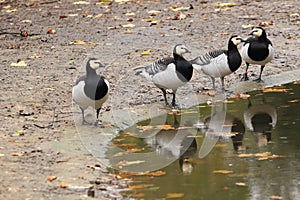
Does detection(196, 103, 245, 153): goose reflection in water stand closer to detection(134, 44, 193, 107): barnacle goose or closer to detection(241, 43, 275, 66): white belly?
detection(134, 44, 193, 107): barnacle goose

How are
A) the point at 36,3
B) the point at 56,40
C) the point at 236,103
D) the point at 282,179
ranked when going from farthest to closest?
the point at 36,3
the point at 56,40
the point at 236,103
the point at 282,179

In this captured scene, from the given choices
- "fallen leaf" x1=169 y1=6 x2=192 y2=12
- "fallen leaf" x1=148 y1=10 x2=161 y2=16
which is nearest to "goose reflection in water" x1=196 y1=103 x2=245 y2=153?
"fallen leaf" x1=148 y1=10 x2=161 y2=16

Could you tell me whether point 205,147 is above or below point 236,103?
below

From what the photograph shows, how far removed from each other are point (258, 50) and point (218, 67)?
108 cm

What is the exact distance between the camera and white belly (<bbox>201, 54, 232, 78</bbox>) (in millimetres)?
12305

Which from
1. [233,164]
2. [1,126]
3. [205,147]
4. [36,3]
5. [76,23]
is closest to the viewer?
[233,164]

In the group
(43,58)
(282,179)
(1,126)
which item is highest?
(43,58)

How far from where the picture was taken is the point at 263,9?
19.2 meters

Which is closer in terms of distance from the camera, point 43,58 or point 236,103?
point 236,103

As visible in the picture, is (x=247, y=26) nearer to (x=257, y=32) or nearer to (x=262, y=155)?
(x=257, y=32)

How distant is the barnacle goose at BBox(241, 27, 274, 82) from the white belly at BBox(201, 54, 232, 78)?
2.71ft

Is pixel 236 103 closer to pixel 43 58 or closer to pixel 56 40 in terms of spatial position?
pixel 43 58

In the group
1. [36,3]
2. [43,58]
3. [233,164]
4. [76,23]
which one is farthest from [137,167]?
[36,3]

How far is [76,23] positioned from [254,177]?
1180cm
